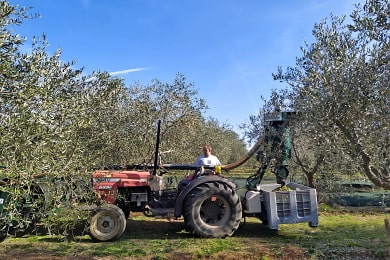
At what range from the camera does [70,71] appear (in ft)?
19.1

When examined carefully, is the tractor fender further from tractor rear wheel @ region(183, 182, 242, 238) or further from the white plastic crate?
the white plastic crate

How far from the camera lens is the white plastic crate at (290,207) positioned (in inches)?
305

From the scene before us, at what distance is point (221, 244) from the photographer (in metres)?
7.25

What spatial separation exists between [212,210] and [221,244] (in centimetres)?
102

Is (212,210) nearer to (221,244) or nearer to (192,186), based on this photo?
(192,186)

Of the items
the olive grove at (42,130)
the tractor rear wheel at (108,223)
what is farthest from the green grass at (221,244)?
the olive grove at (42,130)

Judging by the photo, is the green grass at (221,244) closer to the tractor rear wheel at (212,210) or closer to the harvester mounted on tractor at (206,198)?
the tractor rear wheel at (212,210)

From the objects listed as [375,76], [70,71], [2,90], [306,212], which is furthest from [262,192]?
[2,90]

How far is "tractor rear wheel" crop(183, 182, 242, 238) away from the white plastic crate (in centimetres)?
71

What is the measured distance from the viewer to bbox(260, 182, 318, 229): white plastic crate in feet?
25.4

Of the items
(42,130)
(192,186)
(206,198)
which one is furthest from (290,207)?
(42,130)

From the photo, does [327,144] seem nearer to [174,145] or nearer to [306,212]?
[306,212]

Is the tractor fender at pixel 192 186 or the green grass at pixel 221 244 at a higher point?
the tractor fender at pixel 192 186

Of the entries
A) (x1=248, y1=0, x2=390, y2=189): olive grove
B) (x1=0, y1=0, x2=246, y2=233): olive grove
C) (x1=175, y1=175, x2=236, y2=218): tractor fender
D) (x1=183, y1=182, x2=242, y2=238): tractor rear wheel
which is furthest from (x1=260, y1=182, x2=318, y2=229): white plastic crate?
(x1=0, y1=0, x2=246, y2=233): olive grove
